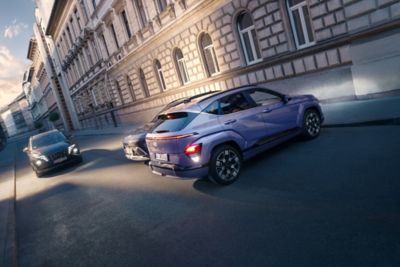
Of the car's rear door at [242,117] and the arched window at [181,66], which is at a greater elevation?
the arched window at [181,66]

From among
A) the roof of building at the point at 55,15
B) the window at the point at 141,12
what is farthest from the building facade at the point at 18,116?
the window at the point at 141,12

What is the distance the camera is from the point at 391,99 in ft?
28.7

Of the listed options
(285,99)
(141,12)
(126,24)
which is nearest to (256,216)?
(285,99)

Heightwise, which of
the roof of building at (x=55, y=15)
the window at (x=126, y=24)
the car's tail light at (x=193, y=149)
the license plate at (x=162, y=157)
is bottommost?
the license plate at (x=162, y=157)

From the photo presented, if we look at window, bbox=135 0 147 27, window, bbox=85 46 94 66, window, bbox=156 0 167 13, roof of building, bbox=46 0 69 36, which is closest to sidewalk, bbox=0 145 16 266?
window, bbox=156 0 167 13

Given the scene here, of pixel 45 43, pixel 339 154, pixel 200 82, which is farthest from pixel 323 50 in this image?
pixel 45 43

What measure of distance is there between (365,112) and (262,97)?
307cm

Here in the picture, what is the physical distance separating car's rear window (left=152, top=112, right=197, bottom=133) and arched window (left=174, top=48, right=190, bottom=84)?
1203cm

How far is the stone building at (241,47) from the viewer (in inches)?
363

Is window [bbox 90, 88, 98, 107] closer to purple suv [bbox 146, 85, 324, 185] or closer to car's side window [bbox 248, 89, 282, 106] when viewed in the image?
purple suv [bbox 146, 85, 324, 185]

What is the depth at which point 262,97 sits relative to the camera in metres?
7.11

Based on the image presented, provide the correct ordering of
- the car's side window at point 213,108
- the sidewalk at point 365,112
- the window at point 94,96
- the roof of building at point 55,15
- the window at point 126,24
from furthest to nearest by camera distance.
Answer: the window at point 94,96 → the roof of building at point 55,15 → the window at point 126,24 → the sidewalk at point 365,112 → the car's side window at point 213,108

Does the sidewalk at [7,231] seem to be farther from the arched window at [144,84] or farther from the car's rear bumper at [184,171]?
the arched window at [144,84]

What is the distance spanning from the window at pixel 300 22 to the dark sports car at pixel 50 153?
31.6 ft
